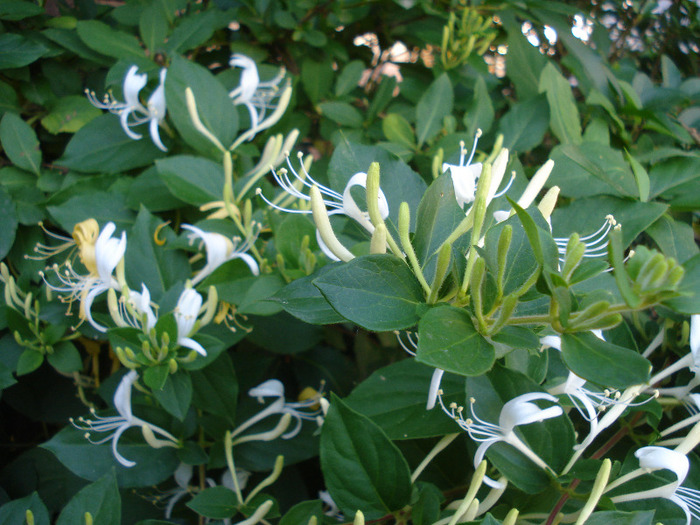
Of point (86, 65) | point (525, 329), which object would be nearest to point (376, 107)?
point (86, 65)

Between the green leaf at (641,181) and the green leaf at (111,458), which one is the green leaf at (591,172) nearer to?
the green leaf at (641,181)

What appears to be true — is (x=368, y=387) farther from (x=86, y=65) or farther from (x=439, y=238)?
(x=86, y=65)

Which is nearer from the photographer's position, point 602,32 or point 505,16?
point 505,16

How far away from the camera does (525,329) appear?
383 millimetres

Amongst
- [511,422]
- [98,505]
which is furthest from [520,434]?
[98,505]

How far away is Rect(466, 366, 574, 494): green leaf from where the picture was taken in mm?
476

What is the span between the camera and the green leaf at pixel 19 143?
0.78m

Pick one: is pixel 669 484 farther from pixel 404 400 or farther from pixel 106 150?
pixel 106 150

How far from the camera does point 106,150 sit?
0.81 metres

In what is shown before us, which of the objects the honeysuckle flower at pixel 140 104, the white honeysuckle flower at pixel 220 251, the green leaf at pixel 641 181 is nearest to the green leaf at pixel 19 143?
the honeysuckle flower at pixel 140 104

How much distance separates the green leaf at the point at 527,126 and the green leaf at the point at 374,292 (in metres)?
0.44

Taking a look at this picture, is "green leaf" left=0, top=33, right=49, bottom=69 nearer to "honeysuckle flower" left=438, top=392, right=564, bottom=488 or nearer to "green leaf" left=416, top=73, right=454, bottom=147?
"green leaf" left=416, top=73, right=454, bottom=147

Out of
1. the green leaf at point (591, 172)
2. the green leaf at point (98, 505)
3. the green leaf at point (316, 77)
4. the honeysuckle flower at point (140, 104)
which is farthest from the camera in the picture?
the green leaf at point (316, 77)

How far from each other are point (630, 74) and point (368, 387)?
2.51 feet
